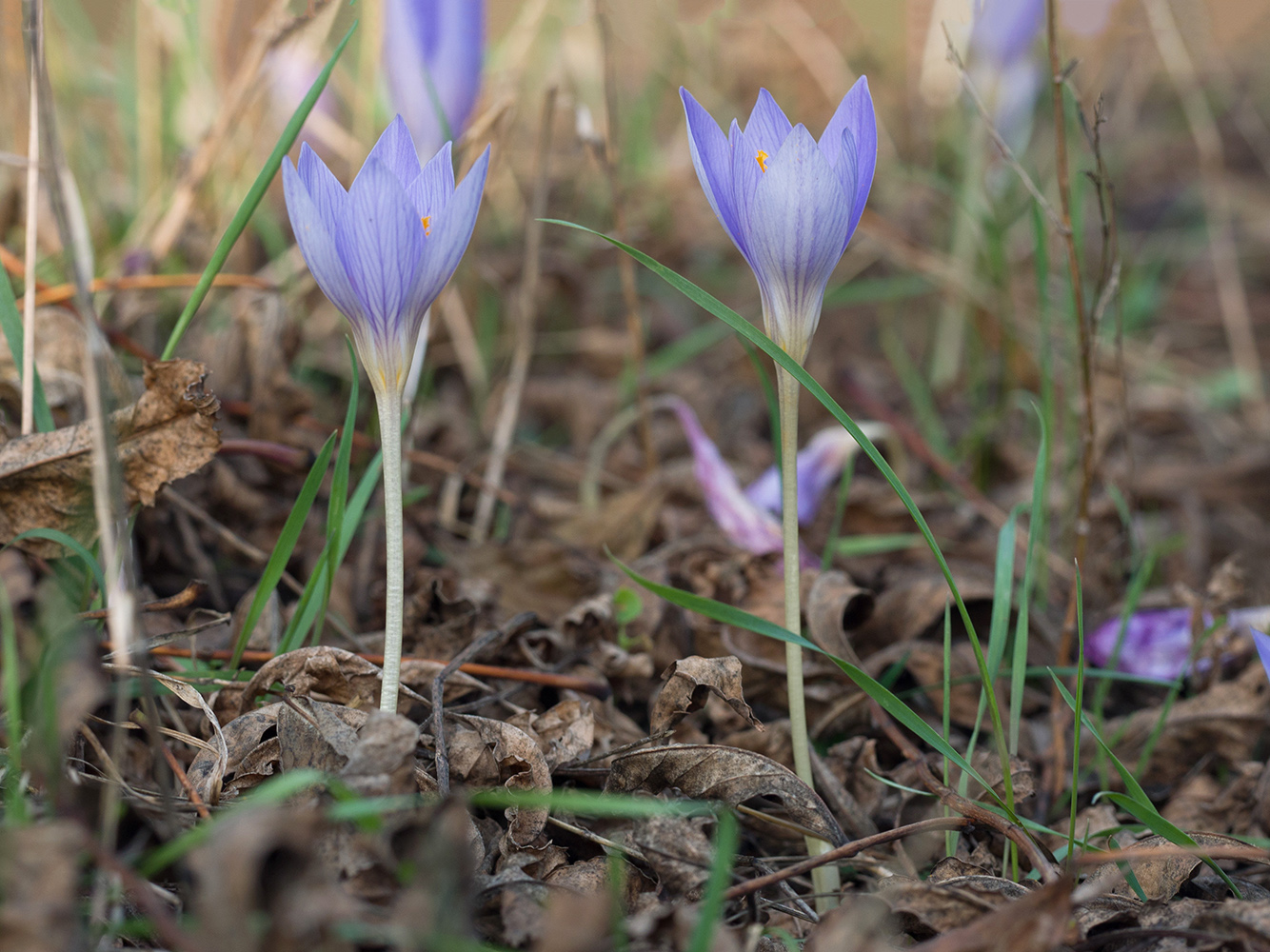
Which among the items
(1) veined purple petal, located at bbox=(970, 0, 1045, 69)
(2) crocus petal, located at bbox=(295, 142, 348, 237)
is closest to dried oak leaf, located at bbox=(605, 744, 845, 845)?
(2) crocus petal, located at bbox=(295, 142, 348, 237)

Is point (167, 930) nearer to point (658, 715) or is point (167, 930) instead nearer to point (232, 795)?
point (232, 795)

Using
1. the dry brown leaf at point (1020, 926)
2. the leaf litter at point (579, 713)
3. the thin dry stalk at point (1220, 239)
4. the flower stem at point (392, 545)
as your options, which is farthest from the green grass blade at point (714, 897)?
the thin dry stalk at point (1220, 239)

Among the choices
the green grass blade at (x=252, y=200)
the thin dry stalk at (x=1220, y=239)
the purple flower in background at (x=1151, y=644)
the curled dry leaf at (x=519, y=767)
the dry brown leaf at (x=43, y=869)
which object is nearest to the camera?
the dry brown leaf at (x=43, y=869)

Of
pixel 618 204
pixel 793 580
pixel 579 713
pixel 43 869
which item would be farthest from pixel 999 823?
pixel 618 204

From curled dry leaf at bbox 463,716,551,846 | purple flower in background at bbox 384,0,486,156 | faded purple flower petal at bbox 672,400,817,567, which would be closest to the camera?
curled dry leaf at bbox 463,716,551,846

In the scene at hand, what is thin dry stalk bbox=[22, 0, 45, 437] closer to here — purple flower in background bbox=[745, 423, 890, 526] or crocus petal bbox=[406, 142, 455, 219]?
crocus petal bbox=[406, 142, 455, 219]

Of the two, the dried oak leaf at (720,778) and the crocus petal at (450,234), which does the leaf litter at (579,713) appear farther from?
the crocus petal at (450,234)
